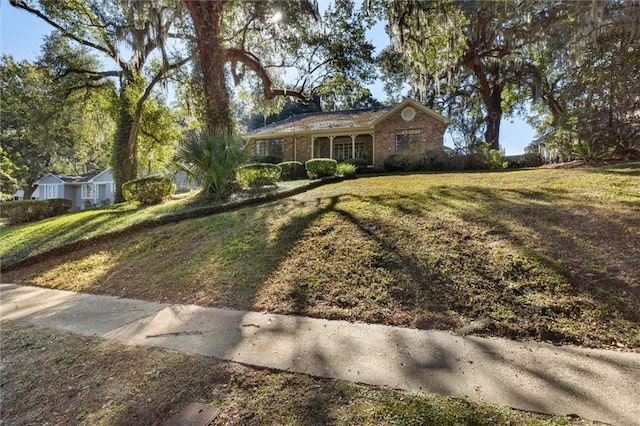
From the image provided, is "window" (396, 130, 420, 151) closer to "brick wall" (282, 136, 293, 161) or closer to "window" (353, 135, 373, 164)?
"window" (353, 135, 373, 164)

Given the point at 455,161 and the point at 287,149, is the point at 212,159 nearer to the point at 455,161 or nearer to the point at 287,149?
the point at 455,161

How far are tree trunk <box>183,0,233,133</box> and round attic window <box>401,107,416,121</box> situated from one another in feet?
35.2

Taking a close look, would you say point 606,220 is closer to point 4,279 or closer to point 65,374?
point 65,374

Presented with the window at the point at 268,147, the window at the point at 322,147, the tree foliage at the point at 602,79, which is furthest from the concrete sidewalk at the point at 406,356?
the window at the point at 268,147

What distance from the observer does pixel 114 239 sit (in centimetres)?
770

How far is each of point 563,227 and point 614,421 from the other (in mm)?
3430

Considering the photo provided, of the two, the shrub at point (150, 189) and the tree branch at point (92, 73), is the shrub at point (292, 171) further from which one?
the tree branch at point (92, 73)

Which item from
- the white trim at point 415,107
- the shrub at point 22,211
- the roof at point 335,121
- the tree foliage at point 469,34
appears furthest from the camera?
the roof at point 335,121

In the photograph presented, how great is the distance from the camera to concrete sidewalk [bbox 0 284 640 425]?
1.99 m

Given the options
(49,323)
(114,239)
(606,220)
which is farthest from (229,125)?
(606,220)

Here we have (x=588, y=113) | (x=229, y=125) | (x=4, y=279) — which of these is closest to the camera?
(x=4, y=279)

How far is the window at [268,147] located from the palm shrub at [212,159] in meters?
11.2

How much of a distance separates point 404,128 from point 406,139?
61 centimetres

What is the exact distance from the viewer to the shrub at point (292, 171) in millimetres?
15148
